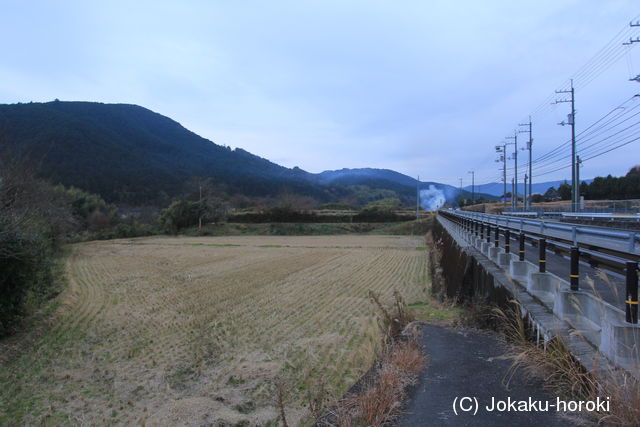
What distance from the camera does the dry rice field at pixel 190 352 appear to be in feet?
19.5

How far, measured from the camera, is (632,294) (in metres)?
3.36

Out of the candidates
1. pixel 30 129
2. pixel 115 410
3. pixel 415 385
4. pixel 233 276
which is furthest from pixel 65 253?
pixel 30 129

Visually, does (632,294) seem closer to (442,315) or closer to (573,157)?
(442,315)

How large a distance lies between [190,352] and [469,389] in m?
6.27

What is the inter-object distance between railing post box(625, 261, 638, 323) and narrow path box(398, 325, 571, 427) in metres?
0.94

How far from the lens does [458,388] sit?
395cm

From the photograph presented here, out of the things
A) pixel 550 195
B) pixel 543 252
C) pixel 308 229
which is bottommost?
pixel 308 229

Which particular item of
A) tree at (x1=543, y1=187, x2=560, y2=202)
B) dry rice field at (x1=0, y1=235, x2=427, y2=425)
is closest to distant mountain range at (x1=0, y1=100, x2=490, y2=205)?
tree at (x1=543, y1=187, x2=560, y2=202)

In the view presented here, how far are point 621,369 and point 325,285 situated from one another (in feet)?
44.9

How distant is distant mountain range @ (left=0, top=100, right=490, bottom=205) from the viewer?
9669 centimetres

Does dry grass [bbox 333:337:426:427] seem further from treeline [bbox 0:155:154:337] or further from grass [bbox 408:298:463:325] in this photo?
treeline [bbox 0:155:154:337]

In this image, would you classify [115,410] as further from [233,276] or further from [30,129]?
[30,129]

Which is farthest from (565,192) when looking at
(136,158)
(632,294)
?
(136,158)

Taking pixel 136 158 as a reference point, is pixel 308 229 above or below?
below
